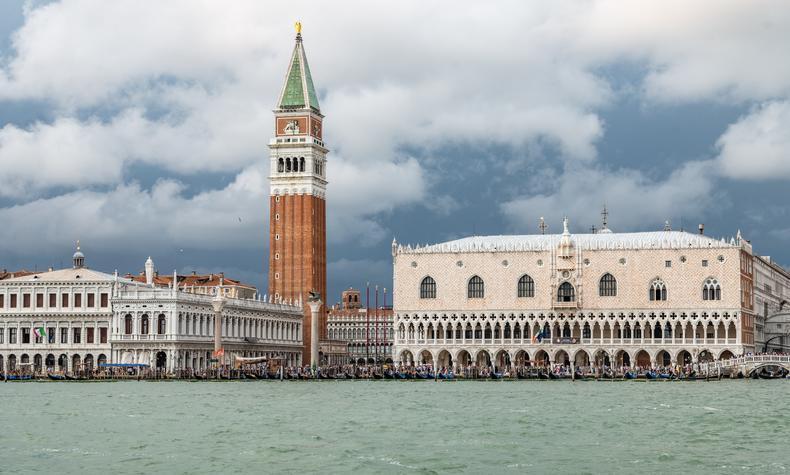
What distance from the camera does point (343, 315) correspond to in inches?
6870

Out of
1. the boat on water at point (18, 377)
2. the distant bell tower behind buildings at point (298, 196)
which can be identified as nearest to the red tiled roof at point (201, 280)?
the distant bell tower behind buildings at point (298, 196)

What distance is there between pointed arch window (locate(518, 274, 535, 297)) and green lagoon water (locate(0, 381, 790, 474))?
3005 centimetres

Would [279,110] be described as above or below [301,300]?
above

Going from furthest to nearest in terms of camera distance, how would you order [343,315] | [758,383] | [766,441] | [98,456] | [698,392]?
1. [343,315]
2. [758,383]
3. [698,392]
4. [766,441]
5. [98,456]

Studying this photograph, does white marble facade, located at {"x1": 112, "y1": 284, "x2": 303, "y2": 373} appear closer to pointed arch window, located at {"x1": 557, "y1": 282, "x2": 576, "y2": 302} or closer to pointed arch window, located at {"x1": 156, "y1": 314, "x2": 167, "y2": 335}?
pointed arch window, located at {"x1": 156, "y1": 314, "x2": 167, "y2": 335}

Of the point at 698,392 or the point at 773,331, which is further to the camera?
the point at 773,331

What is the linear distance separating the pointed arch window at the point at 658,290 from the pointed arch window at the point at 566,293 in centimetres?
535

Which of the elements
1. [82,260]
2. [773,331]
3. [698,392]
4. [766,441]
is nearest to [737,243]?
[773,331]

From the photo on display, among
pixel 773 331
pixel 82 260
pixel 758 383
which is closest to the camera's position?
pixel 758 383

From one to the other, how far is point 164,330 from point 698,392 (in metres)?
40.5

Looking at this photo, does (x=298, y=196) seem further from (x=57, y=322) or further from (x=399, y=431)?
(x=399, y=431)

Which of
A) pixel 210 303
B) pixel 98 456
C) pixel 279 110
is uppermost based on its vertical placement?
pixel 279 110

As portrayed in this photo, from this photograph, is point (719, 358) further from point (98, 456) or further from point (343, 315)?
point (343, 315)

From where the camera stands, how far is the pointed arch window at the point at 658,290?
98.4m
